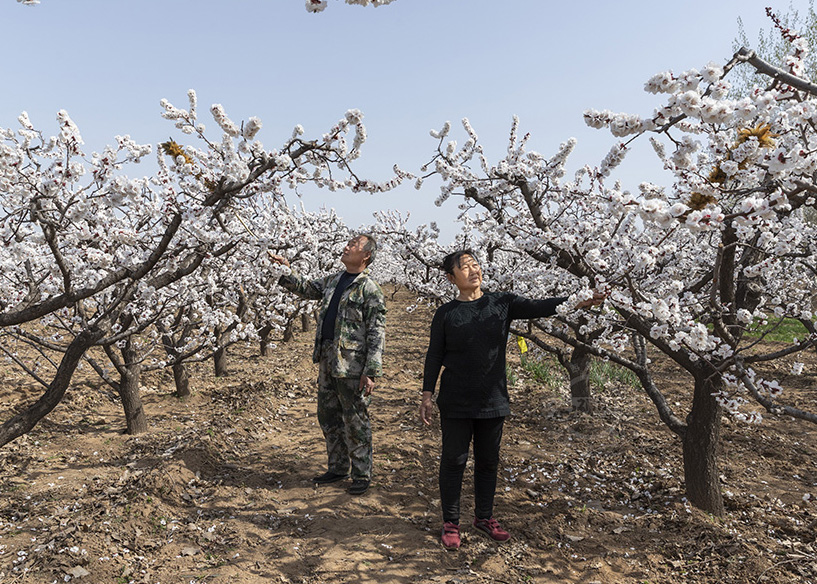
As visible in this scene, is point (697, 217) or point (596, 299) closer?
point (697, 217)

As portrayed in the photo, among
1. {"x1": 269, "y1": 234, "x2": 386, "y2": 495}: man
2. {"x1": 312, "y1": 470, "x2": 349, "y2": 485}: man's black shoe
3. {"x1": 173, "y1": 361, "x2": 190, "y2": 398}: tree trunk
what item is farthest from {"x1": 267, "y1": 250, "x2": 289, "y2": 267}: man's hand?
{"x1": 173, "y1": 361, "x2": 190, "y2": 398}: tree trunk

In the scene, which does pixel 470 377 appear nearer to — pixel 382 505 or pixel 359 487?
pixel 382 505

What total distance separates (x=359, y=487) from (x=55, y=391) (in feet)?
8.61

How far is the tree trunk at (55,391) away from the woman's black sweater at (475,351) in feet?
8.81

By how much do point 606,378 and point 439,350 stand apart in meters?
5.97

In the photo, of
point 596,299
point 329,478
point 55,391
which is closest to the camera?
point 596,299

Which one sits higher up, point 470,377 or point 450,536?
point 470,377

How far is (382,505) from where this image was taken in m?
4.40

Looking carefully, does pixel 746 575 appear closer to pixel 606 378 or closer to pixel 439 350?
pixel 439 350

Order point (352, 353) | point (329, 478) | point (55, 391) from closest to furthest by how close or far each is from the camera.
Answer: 1. point (55, 391)
2. point (352, 353)
3. point (329, 478)

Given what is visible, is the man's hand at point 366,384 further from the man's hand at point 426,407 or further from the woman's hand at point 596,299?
the woman's hand at point 596,299

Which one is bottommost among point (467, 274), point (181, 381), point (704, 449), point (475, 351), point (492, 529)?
point (492, 529)

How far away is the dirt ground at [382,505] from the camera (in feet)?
11.3

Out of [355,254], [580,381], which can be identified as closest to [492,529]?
[355,254]
